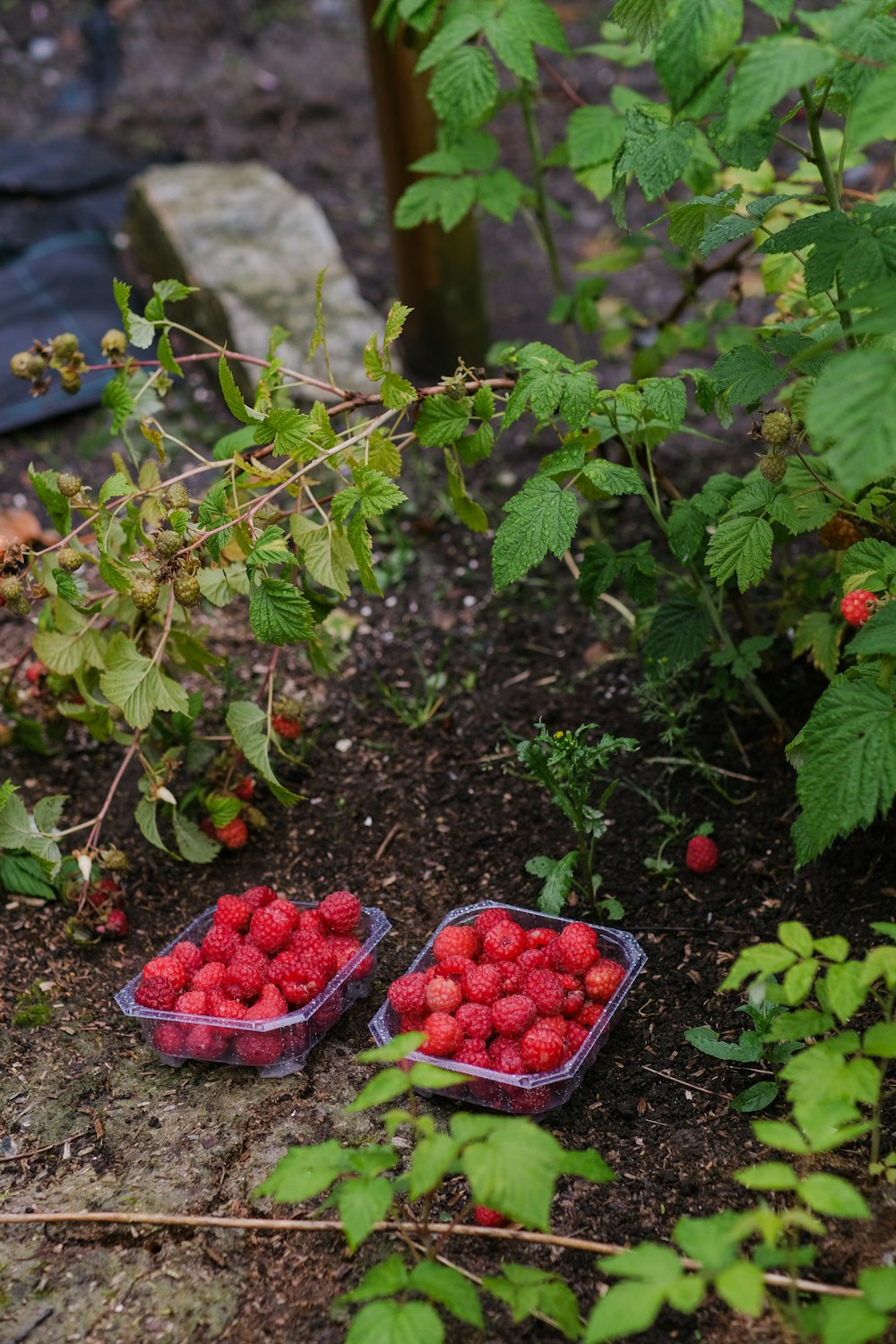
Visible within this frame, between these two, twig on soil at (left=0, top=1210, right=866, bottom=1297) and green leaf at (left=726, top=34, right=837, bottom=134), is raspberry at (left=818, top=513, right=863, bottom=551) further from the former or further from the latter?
twig on soil at (left=0, top=1210, right=866, bottom=1297)

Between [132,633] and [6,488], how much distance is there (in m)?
1.54

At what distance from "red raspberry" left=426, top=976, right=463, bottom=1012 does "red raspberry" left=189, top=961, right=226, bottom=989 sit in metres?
0.38

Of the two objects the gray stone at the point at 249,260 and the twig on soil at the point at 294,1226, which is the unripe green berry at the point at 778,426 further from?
the gray stone at the point at 249,260

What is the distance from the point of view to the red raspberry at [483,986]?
191 centimetres

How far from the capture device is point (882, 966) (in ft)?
4.61

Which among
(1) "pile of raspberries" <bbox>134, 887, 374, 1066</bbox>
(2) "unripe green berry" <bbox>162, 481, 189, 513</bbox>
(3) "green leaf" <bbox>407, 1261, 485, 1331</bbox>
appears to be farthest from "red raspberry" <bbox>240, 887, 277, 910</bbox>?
(3) "green leaf" <bbox>407, 1261, 485, 1331</bbox>

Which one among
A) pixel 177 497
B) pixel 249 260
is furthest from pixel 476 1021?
pixel 249 260

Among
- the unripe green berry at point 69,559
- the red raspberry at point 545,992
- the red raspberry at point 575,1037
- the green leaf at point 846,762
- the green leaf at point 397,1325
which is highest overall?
the unripe green berry at point 69,559

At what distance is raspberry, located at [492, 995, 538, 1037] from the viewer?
184 cm

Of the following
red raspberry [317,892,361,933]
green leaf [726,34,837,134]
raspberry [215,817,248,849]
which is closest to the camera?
green leaf [726,34,837,134]

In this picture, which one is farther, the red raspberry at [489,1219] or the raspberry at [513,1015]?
the raspberry at [513,1015]

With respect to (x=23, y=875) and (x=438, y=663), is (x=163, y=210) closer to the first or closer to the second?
(x=438, y=663)

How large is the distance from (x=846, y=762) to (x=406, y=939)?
954 mm

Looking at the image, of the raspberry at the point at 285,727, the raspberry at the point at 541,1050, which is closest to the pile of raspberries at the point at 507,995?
the raspberry at the point at 541,1050
